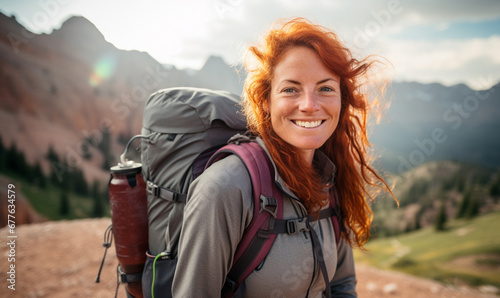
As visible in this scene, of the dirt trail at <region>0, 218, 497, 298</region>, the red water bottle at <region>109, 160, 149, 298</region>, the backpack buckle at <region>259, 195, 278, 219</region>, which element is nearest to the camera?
the backpack buckle at <region>259, 195, 278, 219</region>

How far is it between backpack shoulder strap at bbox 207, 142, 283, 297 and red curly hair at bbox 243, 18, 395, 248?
178mm

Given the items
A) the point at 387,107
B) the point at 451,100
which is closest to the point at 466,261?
the point at 387,107

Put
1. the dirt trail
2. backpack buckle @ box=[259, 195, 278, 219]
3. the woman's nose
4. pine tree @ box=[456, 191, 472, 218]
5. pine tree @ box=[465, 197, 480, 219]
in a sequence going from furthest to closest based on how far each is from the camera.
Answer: pine tree @ box=[456, 191, 472, 218], pine tree @ box=[465, 197, 480, 219], the dirt trail, the woman's nose, backpack buckle @ box=[259, 195, 278, 219]

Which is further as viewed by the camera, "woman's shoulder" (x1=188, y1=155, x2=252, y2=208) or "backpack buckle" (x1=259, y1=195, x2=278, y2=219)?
"backpack buckle" (x1=259, y1=195, x2=278, y2=219)

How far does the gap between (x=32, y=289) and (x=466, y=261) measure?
1285 centimetres

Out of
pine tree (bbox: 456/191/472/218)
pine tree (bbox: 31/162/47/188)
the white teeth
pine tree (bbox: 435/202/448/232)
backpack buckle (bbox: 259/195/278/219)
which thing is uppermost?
the white teeth

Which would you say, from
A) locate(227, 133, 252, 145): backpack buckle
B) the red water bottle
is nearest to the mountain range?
locate(227, 133, 252, 145): backpack buckle

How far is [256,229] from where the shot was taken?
58.2 inches

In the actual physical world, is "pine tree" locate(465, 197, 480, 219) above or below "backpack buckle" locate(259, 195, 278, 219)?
below

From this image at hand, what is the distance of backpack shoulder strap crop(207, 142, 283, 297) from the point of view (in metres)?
1.48

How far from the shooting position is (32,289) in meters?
4.47

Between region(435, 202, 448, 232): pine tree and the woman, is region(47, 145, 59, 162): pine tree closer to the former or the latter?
the woman

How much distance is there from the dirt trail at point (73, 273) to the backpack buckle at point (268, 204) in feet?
13.7

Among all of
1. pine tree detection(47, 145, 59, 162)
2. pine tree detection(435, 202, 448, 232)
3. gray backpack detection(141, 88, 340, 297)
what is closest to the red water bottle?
gray backpack detection(141, 88, 340, 297)
